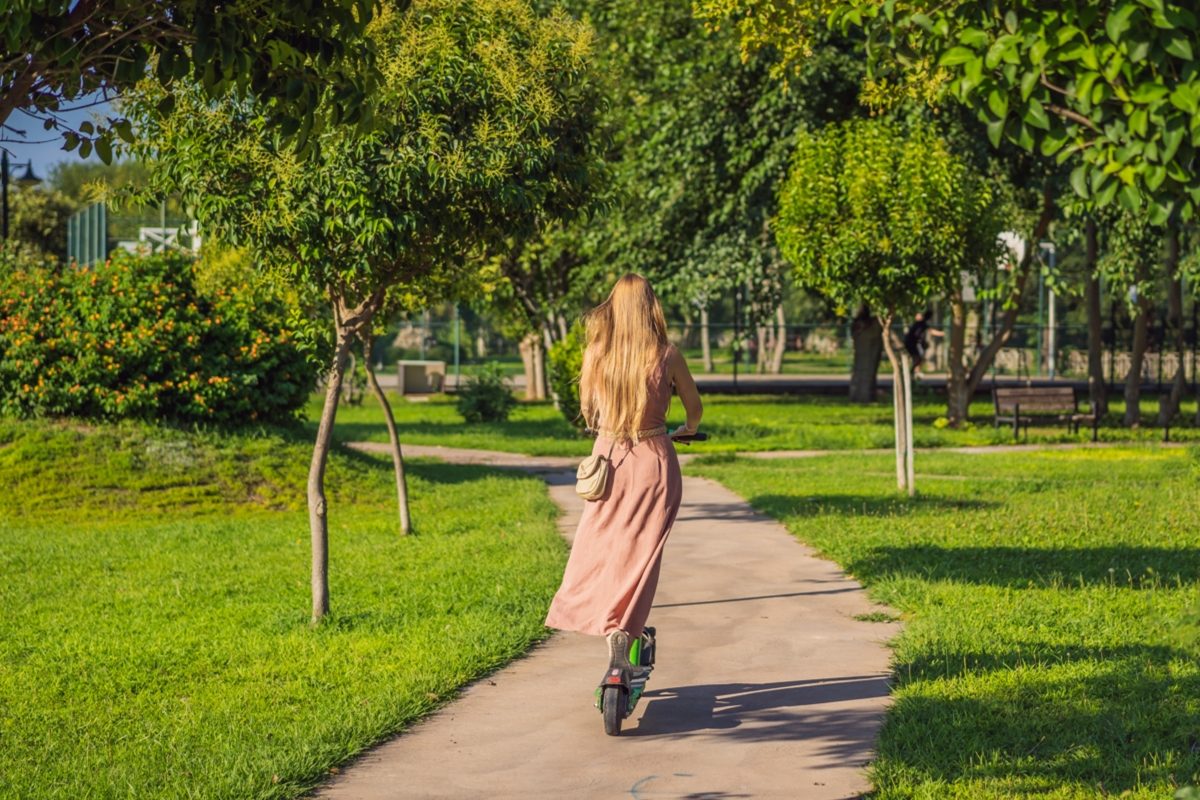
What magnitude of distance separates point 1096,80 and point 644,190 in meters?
22.2

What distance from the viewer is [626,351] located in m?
6.45

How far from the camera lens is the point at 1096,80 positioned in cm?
351

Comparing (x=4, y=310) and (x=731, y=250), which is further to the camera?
(x=731, y=250)

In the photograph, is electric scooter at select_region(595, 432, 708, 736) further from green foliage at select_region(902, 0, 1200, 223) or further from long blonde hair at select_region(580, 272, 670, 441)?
green foliage at select_region(902, 0, 1200, 223)

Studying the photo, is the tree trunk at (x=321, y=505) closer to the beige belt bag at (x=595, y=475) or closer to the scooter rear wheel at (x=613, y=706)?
the beige belt bag at (x=595, y=475)

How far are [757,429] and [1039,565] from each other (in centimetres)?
1381

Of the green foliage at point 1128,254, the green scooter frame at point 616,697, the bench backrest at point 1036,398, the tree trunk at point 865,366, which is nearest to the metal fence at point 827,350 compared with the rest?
the tree trunk at point 865,366

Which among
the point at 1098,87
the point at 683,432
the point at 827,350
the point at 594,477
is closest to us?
the point at 1098,87

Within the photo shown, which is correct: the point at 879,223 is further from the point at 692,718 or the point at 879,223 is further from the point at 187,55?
the point at 187,55

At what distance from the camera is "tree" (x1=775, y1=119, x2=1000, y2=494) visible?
14164 mm

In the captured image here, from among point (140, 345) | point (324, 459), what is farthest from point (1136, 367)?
point (324, 459)

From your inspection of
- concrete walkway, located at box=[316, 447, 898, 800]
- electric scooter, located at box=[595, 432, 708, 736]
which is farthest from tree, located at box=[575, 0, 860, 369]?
electric scooter, located at box=[595, 432, 708, 736]

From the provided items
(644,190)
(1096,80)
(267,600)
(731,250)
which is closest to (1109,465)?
(731,250)

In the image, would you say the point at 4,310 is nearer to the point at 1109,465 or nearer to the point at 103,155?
the point at 103,155
